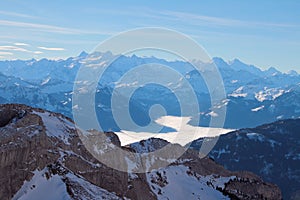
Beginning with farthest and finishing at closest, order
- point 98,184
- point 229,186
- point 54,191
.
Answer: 1. point 229,186
2. point 98,184
3. point 54,191

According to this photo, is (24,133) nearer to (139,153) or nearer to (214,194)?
(139,153)

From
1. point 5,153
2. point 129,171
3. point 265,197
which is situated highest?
point 5,153

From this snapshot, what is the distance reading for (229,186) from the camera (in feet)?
516

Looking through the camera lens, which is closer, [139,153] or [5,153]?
[5,153]

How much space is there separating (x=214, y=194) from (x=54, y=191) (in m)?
64.1

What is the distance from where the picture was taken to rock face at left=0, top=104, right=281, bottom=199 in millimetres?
101188

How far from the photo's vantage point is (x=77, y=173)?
369 ft

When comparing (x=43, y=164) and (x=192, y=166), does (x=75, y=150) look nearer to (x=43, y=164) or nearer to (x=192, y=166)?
(x=43, y=164)

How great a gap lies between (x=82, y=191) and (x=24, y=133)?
24.0 meters

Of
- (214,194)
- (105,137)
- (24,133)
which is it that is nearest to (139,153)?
(105,137)

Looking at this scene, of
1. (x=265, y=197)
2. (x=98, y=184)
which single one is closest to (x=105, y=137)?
(x=98, y=184)

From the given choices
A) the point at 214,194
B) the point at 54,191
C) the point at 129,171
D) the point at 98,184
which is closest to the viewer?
the point at 54,191

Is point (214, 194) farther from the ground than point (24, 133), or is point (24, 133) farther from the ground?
point (24, 133)

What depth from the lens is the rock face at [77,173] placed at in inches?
3984
